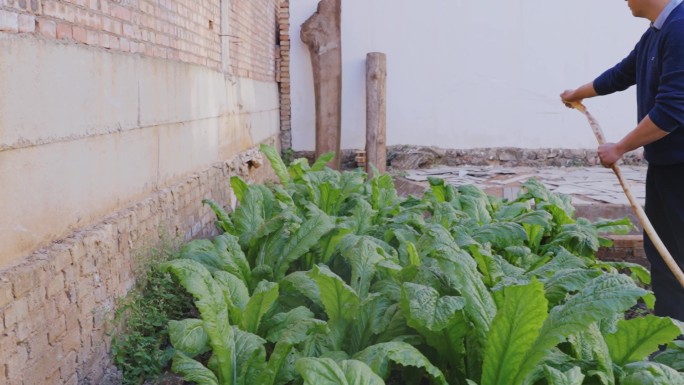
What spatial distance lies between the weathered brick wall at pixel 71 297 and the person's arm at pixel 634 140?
225 cm

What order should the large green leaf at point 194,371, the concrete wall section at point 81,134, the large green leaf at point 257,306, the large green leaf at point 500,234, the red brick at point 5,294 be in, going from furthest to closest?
the large green leaf at point 500,234 < the large green leaf at point 257,306 < the large green leaf at point 194,371 < the concrete wall section at point 81,134 < the red brick at point 5,294

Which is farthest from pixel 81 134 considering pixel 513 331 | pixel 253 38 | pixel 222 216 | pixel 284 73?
pixel 284 73

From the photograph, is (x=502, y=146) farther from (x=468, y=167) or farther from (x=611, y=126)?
(x=611, y=126)

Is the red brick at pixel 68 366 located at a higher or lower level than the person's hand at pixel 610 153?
lower

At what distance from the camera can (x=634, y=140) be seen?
3.35 metres

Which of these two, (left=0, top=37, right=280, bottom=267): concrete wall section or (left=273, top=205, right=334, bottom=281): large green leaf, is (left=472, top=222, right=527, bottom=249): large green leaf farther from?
(left=0, top=37, right=280, bottom=267): concrete wall section

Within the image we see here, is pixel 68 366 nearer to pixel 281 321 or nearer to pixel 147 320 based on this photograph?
pixel 147 320

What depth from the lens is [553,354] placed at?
2.54 m

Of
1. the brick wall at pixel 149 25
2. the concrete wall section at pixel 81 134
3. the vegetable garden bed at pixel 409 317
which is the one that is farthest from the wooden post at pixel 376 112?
the vegetable garden bed at pixel 409 317

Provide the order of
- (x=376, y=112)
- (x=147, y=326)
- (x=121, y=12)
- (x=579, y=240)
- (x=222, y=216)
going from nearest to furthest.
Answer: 1. (x=147, y=326)
2. (x=121, y=12)
3. (x=579, y=240)
4. (x=222, y=216)
5. (x=376, y=112)

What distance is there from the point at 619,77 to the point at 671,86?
82 centimetres

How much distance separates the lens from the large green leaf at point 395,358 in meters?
2.33

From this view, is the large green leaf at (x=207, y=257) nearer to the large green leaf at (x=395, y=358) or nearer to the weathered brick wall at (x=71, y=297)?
the weathered brick wall at (x=71, y=297)

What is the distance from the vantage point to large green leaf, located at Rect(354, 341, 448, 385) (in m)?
2.33
